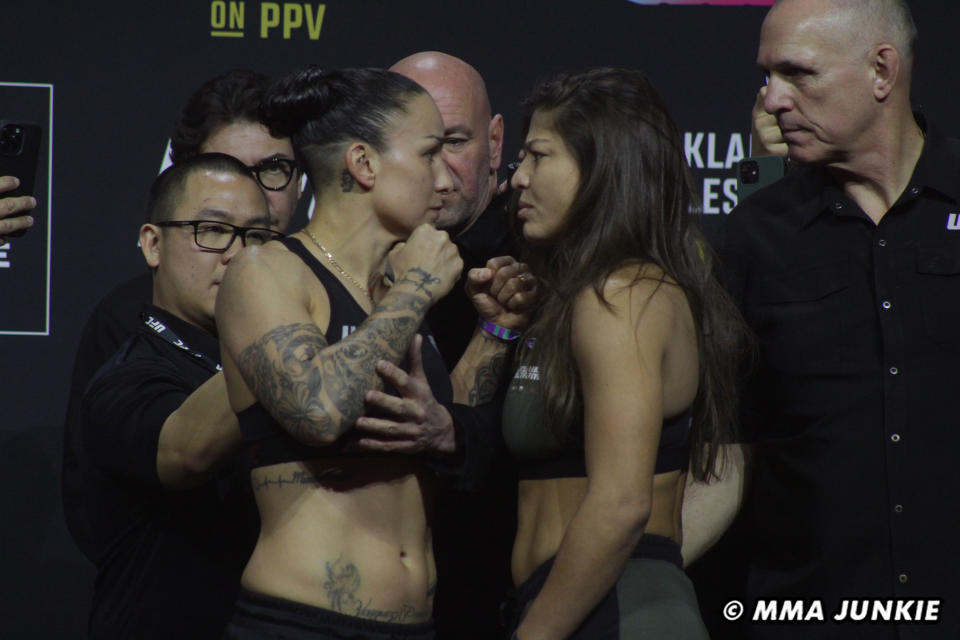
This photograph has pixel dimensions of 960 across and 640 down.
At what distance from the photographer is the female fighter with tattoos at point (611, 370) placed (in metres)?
1.67

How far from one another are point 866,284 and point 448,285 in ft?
2.74

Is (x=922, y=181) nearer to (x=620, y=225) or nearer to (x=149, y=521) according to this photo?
(x=620, y=225)

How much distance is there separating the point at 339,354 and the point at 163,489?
0.62 m

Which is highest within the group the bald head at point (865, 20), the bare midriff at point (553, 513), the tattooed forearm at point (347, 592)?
the bald head at point (865, 20)

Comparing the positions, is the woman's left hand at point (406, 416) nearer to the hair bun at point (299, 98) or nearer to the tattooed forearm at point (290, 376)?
the tattooed forearm at point (290, 376)

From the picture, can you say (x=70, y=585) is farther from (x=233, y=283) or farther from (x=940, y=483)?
(x=940, y=483)

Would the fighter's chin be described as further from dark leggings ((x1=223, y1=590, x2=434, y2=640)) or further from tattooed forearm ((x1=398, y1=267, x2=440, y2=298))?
dark leggings ((x1=223, y1=590, x2=434, y2=640))

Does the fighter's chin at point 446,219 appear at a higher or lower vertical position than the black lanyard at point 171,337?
higher

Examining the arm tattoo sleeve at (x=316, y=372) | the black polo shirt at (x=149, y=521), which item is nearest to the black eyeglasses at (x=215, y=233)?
the black polo shirt at (x=149, y=521)

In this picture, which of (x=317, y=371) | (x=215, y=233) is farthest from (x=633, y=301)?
(x=215, y=233)

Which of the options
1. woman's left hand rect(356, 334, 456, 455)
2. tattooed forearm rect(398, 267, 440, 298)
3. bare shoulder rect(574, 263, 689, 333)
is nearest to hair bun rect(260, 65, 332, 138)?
tattooed forearm rect(398, 267, 440, 298)

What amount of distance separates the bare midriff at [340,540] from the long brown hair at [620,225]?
317 mm

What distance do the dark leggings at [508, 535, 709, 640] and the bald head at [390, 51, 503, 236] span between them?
1243mm

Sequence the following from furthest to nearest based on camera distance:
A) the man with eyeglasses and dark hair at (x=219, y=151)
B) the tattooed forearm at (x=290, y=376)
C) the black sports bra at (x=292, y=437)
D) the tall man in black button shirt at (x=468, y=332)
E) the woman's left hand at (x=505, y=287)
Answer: the man with eyeglasses and dark hair at (x=219, y=151), the tall man in black button shirt at (x=468, y=332), the woman's left hand at (x=505, y=287), the black sports bra at (x=292, y=437), the tattooed forearm at (x=290, y=376)
